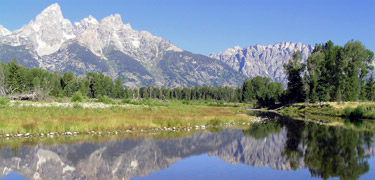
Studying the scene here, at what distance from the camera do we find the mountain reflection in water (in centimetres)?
2034

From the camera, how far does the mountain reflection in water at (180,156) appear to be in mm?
20344

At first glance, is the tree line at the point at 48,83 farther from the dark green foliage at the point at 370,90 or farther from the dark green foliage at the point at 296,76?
the dark green foliage at the point at 370,90

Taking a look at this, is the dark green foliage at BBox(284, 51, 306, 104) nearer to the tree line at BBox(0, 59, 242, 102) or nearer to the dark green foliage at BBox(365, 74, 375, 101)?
the dark green foliage at BBox(365, 74, 375, 101)

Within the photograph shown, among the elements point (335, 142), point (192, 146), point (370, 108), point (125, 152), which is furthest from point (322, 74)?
point (125, 152)

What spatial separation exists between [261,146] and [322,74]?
68.8 metres

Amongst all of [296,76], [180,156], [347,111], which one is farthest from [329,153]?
[296,76]

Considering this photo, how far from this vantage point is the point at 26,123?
3331 cm

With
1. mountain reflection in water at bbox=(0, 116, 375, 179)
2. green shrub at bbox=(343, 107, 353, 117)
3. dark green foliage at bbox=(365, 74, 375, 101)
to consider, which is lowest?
mountain reflection in water at bbox=(0, 116, 375, 179)

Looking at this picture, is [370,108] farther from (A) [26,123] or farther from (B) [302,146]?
(A) [26,123]

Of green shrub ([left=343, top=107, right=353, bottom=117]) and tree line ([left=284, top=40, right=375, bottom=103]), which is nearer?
green shrub ([left=343, top=107, right=353, bottom=117])

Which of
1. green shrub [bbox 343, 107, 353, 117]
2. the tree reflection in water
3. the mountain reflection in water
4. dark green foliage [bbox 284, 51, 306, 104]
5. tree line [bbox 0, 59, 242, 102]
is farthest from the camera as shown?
tree line [bbox 0, 59, 242, 102]

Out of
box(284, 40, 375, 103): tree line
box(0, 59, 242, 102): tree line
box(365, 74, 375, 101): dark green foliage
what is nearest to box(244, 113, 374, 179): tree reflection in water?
box(284, 40, 375, 103): tree line

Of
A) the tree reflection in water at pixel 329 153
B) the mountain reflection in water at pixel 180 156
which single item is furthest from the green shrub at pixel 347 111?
the mountain reflection in water at pixel 180 156

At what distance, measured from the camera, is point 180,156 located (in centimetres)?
2564
